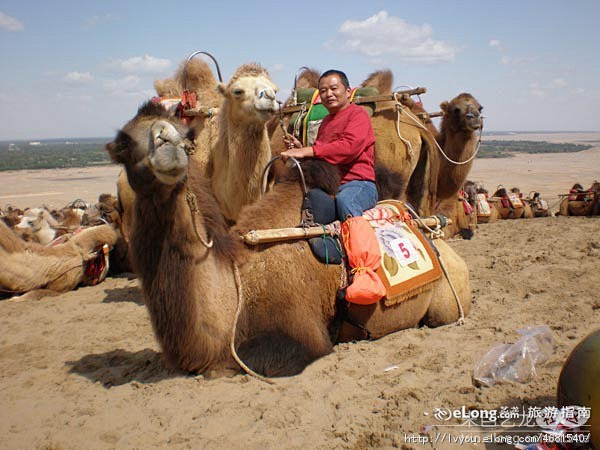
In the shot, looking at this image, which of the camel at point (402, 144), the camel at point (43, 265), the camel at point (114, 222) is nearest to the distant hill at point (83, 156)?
the camel at point (114, 222)

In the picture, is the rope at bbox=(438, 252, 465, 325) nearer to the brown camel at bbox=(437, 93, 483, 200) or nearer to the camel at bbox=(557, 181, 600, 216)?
the brown camel at bbox=(437, 93, 483, 200)

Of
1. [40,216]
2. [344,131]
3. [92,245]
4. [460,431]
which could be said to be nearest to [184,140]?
[344,131]

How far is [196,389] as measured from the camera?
3.21 meters

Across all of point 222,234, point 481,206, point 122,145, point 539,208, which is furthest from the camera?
point 539,208

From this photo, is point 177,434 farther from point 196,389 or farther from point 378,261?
point 378,261

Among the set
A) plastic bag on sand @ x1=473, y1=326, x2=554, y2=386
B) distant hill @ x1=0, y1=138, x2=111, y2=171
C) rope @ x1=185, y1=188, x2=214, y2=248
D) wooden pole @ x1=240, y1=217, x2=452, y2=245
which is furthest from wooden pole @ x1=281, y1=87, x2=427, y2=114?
distant hill @ x1=0, y1=138, x2=111, y2=171

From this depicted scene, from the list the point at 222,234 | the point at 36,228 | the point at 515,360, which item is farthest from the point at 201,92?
the point at 515,360

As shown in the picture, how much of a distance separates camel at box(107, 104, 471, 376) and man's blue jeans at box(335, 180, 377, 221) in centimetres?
32

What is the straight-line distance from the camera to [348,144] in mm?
3914

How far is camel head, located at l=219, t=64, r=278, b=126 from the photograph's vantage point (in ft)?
16.3

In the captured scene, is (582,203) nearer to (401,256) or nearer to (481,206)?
(481,206)

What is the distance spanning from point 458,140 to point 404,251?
5.60 metres

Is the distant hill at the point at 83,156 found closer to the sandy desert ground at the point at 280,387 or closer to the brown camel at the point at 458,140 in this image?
the brown camel at the point at 458,140

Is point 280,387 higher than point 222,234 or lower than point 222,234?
lower
